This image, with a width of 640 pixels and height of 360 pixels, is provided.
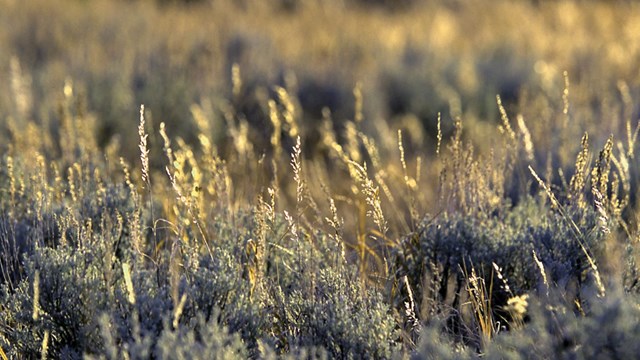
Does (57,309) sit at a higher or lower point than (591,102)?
lower

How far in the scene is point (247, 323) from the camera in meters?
2.77

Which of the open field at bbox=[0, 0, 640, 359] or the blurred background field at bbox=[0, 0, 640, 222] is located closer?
the open field at bbox=[0, 0, 640, 359]

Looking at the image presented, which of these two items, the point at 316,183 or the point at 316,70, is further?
the point at 316,70

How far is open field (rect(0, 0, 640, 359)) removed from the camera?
2734 mm

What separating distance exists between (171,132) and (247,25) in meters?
3.79

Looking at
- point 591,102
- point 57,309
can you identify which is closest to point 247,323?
point 57,309

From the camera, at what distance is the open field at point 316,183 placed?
273cm

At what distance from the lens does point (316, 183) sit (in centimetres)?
580

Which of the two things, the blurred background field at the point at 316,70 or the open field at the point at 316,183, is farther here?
the blurred background field at the point at 316,70

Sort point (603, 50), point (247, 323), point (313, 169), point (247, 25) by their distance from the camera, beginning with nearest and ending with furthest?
point (247, 323) < point (313, 169) < point (603, 50) < point (247, 25)

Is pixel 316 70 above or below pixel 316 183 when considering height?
above

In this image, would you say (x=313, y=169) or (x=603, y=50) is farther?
(x=603, y=50)

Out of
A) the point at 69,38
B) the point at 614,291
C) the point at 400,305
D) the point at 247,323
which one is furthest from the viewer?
the point at 69,38

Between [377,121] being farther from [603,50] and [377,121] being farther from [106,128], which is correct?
[603,50]
